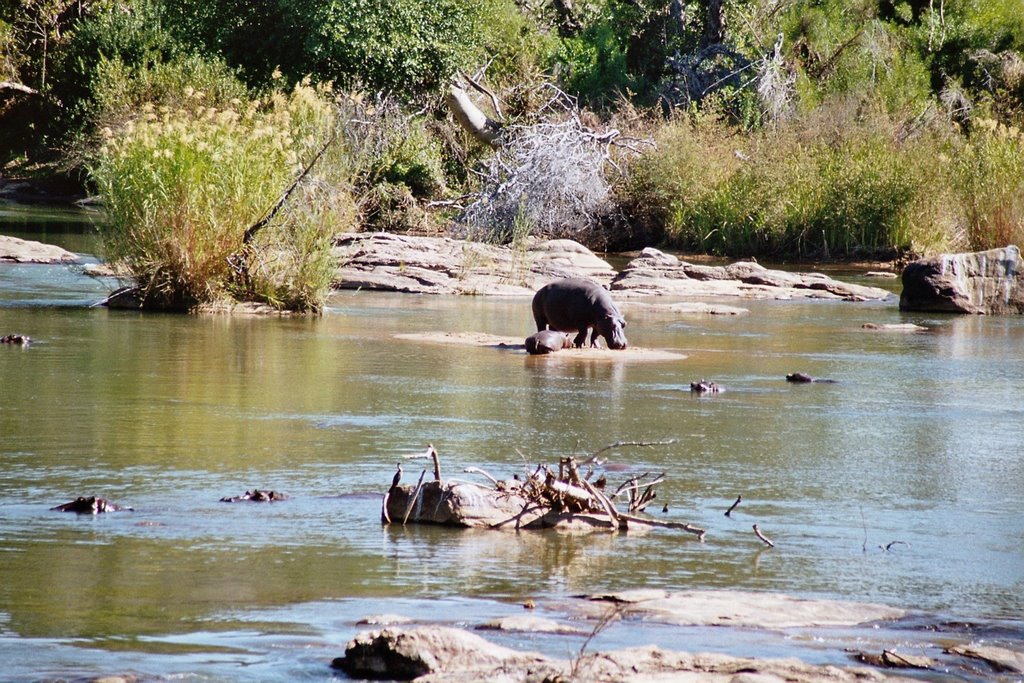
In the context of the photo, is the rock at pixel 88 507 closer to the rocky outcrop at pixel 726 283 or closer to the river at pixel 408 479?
the river at pixel 408 479

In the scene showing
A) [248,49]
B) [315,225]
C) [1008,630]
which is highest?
[248,49]

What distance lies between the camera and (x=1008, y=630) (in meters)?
5.26

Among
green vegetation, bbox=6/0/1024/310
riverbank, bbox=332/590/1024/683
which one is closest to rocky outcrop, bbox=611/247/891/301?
green vegetation, bbox=6/0/1024/310

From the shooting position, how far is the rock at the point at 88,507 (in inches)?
269

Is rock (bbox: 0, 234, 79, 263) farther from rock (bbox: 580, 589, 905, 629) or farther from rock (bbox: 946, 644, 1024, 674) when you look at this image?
rock (bbox: 946, 644, 1024, 674)

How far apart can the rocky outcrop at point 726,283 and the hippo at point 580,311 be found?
8129mm

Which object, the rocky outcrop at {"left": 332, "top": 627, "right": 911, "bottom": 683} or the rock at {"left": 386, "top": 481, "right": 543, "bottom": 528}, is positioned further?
the rock at {"left": 386, "top": 481, "right": 543, "bottom": 528}

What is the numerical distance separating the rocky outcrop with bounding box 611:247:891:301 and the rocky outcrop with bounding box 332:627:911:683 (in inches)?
751

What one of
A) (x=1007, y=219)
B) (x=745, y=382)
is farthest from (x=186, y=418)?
(x=1007, y=219)

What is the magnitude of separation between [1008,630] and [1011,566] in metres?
1.23

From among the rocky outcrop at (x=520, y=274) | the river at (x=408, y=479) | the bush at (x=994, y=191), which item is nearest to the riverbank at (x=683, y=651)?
the river at (x=408, y=479)

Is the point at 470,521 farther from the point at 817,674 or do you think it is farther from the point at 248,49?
the point at 248,49

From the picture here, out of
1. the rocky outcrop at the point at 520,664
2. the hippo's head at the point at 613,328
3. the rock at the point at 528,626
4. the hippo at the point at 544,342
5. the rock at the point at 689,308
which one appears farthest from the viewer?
the rock at the point at 689,308

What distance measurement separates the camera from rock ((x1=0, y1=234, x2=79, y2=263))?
2459 cm
